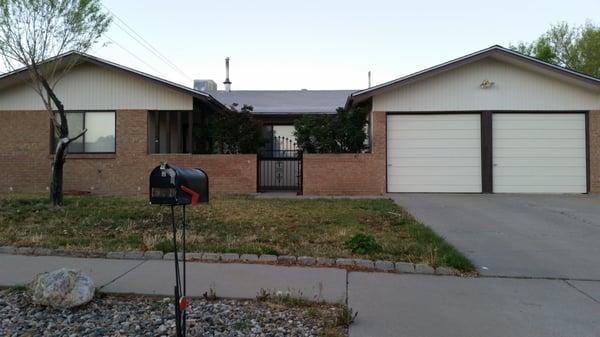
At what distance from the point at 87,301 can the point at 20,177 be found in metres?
14.5

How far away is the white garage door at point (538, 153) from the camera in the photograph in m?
16.5

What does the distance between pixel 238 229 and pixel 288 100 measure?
52.9 feet

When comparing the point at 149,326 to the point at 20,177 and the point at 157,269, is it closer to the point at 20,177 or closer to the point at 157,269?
the point at 157,269

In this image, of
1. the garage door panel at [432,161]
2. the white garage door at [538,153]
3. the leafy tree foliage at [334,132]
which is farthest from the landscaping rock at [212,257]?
the white garage door at [538,153]

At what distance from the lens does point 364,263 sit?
6.72 metres

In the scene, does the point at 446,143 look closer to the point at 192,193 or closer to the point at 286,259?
the point at 286,259

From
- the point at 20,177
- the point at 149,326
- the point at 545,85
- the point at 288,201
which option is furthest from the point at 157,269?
the point at 545,85

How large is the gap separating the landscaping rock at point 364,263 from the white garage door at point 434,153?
10171mm

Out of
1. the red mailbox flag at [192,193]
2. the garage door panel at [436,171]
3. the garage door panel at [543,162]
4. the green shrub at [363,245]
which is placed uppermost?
the garage door panel at [543,162]

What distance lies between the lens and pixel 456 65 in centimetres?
1627

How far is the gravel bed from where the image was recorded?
439cm

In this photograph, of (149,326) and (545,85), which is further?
(545,85)

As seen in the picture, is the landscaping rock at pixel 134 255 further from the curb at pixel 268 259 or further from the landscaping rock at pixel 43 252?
the landscaping rock at pixel 43 252

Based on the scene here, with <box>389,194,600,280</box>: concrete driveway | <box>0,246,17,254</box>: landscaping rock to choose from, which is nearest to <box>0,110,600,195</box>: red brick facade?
<box>389,194,600,280</box>: concrete driveway
